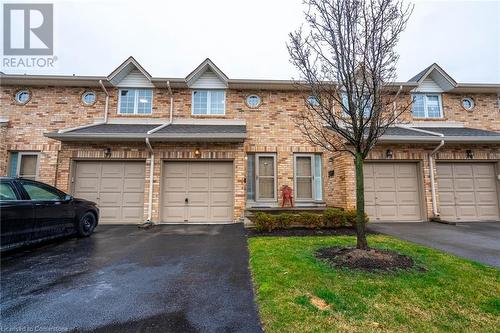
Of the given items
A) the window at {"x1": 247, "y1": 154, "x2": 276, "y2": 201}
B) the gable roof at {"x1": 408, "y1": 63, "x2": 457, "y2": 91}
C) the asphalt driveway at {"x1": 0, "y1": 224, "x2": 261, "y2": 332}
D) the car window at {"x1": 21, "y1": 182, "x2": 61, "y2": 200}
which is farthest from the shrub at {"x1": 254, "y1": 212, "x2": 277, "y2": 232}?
the gable roof at {"x1": 408, "y1": 63, "x2": 457, "y2": 91}

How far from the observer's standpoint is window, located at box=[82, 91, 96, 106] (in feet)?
31.4

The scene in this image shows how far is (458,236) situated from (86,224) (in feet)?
34.1

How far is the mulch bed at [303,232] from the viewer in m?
6.67

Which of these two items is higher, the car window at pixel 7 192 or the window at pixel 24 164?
the window at pixel 24 164

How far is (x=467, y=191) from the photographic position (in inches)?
362

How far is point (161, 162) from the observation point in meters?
8.79

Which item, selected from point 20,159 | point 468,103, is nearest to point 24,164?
point 20,159

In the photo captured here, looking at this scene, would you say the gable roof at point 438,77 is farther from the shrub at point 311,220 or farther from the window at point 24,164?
the window at point 24,164

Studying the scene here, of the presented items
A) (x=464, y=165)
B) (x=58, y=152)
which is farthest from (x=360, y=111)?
(x=58, y=152)

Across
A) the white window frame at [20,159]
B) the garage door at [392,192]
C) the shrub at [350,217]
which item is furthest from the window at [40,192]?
the garage door at [392,192]

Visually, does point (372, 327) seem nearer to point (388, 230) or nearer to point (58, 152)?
point (388, 230)

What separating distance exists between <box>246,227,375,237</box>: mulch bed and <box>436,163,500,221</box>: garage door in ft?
15.7

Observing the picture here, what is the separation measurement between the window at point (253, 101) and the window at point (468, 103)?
30.3ft

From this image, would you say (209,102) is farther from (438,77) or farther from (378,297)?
(438,77)
